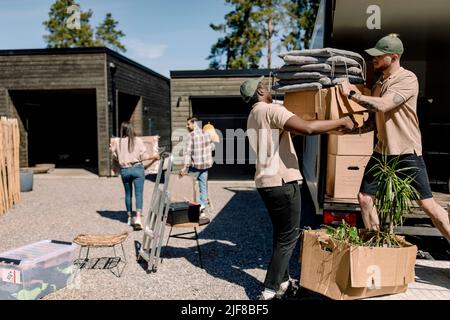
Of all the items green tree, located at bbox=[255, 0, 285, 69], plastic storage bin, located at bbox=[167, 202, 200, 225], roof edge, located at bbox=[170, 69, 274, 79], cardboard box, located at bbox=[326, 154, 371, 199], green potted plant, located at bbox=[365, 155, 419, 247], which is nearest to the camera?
green potted plant, located at bbox=[365, 155, 419, 247]

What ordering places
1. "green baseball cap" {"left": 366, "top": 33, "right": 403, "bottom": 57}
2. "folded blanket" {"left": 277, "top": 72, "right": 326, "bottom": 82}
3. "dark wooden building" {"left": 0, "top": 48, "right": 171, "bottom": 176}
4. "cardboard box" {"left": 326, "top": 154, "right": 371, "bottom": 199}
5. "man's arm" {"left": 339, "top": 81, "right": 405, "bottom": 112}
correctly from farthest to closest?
"dark wooden building" {"left": 0, "top": 48, "right": 171, "bottom": 176} → "cardboard box" {"left": 326, "top": 154, "right": 371, "bottom": 199} → "folded blanket" {"left": 277, "top": 72, "right": 326, "bottom": 82} → "green baseball cap" {"left": 366, "top": 33, "right": 403, "bottom": 57} → "man's arm" {"left": 339, "top": 81, "right": 405, "bottom": 112}

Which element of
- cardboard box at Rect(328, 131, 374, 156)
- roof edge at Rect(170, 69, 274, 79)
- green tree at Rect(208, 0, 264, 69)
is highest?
green tree at Rect(208, 0, 264, 69)

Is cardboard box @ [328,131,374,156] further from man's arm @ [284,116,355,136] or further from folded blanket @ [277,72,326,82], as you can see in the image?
man's arm @ [284,116,355,136]

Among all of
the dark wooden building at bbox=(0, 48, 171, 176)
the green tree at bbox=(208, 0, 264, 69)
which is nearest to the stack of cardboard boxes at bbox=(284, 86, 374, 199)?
the dark wooden building at bbox=(0, 48, 171, 176)

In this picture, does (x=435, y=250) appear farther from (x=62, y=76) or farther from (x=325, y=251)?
(x=62, y=76)

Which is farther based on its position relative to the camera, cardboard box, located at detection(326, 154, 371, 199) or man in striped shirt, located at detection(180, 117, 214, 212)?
man in striped shirt, located at detection(180, 117, 214, 212)

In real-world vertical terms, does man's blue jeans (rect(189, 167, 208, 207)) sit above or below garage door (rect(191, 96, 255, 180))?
below

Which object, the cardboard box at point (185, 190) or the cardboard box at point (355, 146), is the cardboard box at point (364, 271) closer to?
the cardboard box at point (355, 146)

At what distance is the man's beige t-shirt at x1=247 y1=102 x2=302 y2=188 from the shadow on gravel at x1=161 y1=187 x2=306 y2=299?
1.25 meters

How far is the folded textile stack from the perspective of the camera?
3.75 meters

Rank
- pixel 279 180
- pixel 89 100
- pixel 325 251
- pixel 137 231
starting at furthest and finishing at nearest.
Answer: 1. pixel 89 100
2. pixel 137 231
3. pixel 279 180
4. pixel 325 251
